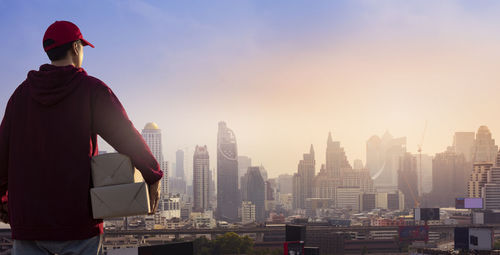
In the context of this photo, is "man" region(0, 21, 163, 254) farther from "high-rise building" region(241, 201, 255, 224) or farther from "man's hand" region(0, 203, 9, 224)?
"high-rise building" region(241, 201, 255, 224)

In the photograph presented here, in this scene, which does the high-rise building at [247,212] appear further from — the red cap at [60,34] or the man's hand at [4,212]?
the red cap at [60,34]

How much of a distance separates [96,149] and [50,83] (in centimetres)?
40

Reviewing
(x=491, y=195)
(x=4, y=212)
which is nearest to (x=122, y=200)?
(x=4, y=212)

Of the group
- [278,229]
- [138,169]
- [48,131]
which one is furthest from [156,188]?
[278,229]

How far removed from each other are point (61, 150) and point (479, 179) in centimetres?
16106

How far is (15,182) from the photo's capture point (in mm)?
2934

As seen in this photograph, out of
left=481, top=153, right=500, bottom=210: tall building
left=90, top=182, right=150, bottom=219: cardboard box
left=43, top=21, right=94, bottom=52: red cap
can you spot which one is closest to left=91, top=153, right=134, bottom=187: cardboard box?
left=90, top=182, right=150, bottom=219: cardboard box

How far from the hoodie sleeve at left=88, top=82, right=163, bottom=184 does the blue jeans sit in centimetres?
42

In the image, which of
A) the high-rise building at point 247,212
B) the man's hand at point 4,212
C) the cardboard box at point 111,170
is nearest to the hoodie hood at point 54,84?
the cardboard box at point 111,170

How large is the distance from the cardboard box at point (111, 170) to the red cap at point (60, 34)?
0.65 metres

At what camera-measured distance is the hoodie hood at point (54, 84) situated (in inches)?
115

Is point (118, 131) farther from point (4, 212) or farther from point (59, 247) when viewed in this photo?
point (4, 212)

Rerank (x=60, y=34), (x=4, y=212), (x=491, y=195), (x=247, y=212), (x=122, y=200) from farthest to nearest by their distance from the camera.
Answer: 1. (x=247, y=212)
2. (x=491, y=195)
3. (x=4, y=212)
4. (x=60, y=34)
5. (x=122, y=200)

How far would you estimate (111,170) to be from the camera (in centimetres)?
283
